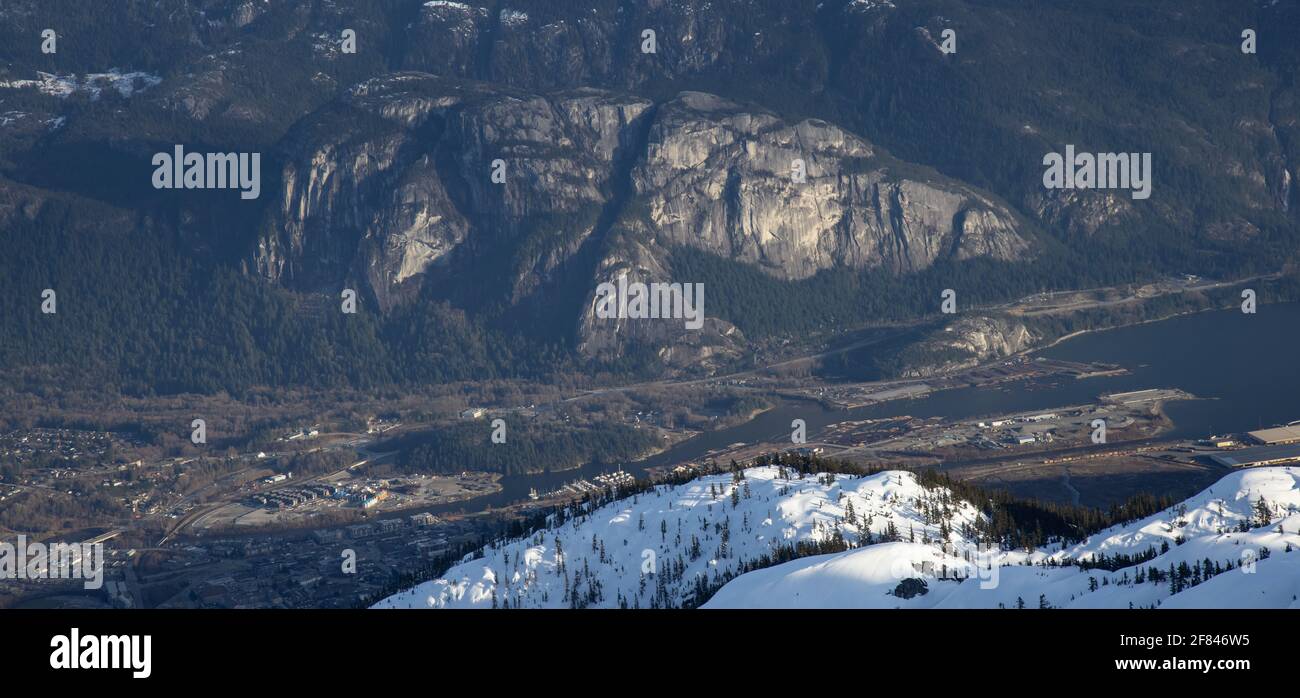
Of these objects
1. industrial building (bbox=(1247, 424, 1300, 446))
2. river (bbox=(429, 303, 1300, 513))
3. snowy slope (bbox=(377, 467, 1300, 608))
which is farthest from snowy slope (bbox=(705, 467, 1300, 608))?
river (bbox=(429, 303, 1300, 513))

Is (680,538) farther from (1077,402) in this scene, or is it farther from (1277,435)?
(1077,402)

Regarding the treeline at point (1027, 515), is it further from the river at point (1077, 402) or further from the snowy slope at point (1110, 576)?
the river at point (1077, 402)

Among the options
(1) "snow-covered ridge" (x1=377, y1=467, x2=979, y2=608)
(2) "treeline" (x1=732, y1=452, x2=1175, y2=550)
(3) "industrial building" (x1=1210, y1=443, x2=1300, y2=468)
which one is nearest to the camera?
(1) "snow-covered ridge" (x1=377, y1=467, x2=979, y2=608)

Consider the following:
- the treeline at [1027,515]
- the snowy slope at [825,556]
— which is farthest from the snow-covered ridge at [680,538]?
the treeline at [1027,515]

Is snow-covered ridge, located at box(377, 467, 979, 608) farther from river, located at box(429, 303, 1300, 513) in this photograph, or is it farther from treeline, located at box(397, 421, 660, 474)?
treeline, located at box(397, 421, 660, 474)

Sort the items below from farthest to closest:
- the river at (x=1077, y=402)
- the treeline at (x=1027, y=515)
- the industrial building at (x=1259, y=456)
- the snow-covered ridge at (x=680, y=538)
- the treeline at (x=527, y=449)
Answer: the treeline at (x=527, y=449)
the river at (x=1077, y=402)
the industrial building at (x=1259, y=456)
the treeline at (x=1027, y=515)
the snow-covered ridge at (x=680, y=538)

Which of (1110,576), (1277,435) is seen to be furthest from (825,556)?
(1277,435)
